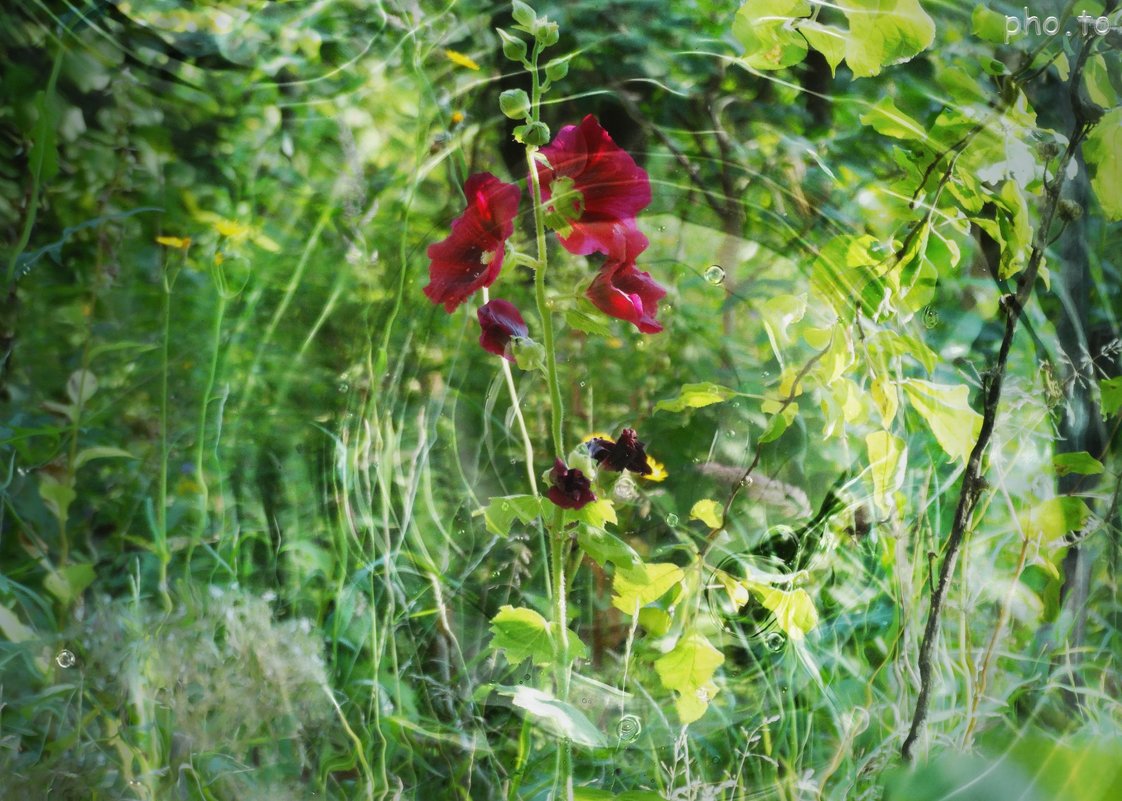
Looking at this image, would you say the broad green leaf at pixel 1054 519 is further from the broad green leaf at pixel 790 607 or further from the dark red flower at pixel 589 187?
the dark red flower at pixel 589 187

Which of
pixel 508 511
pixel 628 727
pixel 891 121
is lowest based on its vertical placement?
pixel 628 727

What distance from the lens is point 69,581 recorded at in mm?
589

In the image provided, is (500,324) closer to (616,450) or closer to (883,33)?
(616,450)

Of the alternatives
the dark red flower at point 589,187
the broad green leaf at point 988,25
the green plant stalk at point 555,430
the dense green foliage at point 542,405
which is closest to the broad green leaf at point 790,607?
the dense green foliage at point 542,405

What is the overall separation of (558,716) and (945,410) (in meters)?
0.27

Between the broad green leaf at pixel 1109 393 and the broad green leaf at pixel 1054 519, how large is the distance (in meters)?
0.05

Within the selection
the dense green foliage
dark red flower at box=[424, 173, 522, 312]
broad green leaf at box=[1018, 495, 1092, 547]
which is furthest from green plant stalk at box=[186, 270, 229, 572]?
broad green leaf at box=[1018, 495, 1092, 547]

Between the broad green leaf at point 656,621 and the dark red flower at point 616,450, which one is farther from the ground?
the dark red flower at point 616,450

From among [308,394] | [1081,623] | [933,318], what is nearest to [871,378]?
[933,318]

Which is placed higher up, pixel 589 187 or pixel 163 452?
pixel 589 187

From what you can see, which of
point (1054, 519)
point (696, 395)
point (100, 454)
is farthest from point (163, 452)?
point (1054, 519)

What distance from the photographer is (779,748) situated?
58cm

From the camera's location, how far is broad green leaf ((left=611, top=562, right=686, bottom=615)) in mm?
560

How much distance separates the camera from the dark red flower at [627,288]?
56 centimetres
